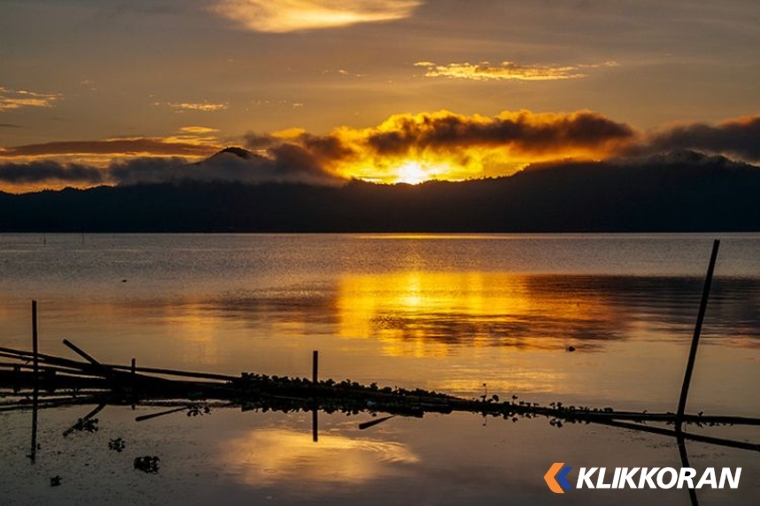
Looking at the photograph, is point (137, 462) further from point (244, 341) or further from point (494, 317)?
point (494, 317)

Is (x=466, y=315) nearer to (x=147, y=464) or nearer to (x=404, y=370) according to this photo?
(x=404, y=370)

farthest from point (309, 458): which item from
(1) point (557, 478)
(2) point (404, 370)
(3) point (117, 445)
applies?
(2) point (404, 370)

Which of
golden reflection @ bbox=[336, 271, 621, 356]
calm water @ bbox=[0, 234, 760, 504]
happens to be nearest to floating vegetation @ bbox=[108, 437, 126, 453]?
calm water @ bbox=[0, 234, 760, 504]

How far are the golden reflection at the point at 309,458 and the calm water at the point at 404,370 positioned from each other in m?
0.10

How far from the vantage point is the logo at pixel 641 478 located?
2616cm

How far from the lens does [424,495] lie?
24359mm

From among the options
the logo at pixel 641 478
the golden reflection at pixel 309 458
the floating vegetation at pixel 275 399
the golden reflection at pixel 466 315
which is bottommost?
the logo at pixel 641 478

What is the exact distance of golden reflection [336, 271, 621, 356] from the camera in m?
59.0

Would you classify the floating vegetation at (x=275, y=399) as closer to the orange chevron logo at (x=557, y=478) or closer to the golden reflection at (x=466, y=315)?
the orange chevron logo at (x=557, y=478)

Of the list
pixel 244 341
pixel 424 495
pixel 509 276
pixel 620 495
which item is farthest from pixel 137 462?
pixel 509 276

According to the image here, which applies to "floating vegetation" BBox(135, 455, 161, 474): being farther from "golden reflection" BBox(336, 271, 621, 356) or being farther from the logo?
"golden reflection" BBox(336, 271, 621, 356)

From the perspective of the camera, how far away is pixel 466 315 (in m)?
77.5

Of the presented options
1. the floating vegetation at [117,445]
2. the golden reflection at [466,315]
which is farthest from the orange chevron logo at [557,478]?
the golden reflection at [466,315]

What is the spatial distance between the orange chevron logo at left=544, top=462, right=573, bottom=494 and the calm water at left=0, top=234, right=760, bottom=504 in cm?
36
